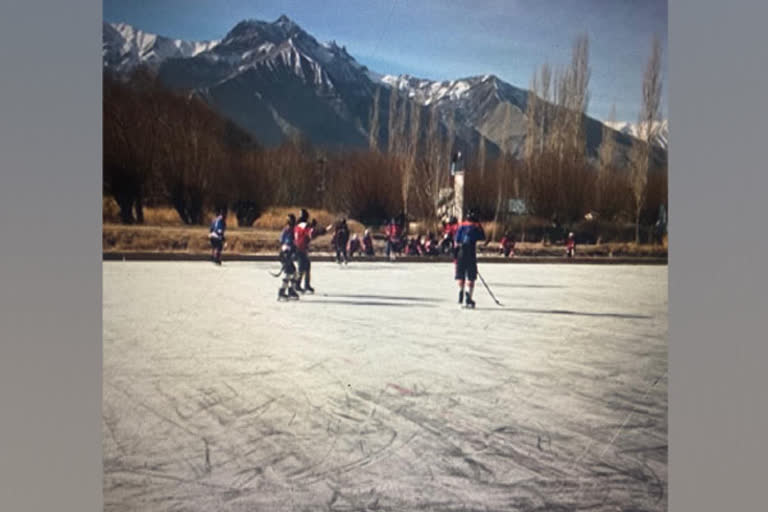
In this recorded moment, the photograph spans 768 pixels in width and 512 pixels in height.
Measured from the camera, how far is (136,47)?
11.8 ft

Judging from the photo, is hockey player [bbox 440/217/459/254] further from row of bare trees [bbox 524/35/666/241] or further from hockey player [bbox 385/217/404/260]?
row of bare trees [bbox 524/35/666/241]

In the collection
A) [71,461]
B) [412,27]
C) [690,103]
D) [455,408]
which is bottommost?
[71,461]

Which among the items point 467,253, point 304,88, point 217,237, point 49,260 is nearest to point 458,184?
point 467,253

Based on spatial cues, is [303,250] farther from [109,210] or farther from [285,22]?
[285,22]

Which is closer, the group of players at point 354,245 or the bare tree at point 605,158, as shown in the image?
the group of players at point 354,245

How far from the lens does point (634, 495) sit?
362cm

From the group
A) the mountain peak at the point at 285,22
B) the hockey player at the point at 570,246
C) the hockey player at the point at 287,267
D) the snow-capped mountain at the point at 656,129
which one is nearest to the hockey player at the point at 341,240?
the hockey player at the point at 287,267

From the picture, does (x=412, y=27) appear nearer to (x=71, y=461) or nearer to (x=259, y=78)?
(x=259, y=78)

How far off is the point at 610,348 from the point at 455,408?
998 mm

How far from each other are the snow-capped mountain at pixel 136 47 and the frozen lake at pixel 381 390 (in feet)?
3.61

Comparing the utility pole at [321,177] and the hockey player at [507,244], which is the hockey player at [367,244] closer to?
the utility pole at [321,177]

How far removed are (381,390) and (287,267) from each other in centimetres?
88

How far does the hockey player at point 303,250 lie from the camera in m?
3.81

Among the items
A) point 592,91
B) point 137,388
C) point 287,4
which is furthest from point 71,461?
point 592,91
